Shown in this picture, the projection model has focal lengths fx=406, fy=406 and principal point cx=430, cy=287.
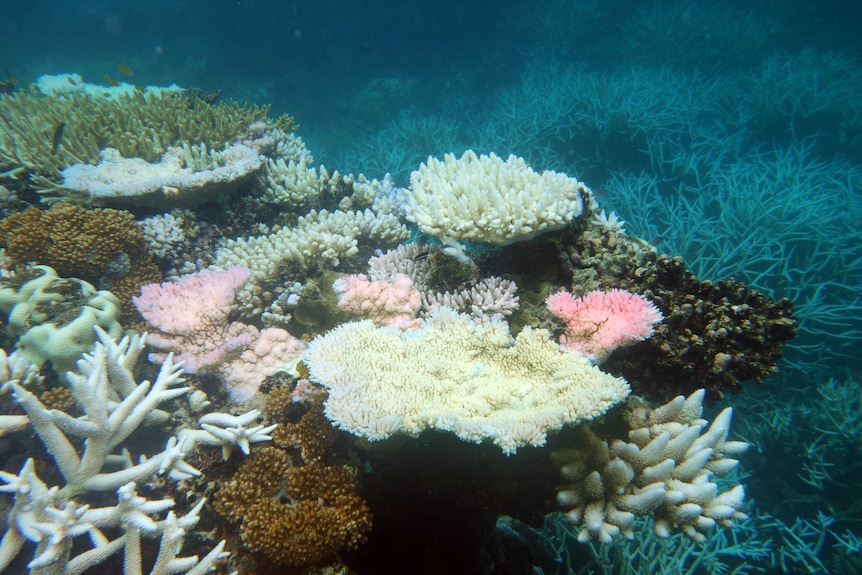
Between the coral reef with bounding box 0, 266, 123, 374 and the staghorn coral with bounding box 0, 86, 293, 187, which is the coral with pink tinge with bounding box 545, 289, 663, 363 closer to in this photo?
the coral reef with bounding box 0, 266, 123, 374

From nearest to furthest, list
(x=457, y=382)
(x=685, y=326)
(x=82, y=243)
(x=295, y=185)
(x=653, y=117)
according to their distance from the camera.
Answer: (x=457, y=382)
(x=685, y=326)
(x=82, y=243)
(x=295, y=185)
(x=653, y=117)

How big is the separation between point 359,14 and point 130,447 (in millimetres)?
29772

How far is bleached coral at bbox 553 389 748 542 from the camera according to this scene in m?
2.32

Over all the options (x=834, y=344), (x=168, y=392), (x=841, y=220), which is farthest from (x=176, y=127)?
(x=841, y=220)

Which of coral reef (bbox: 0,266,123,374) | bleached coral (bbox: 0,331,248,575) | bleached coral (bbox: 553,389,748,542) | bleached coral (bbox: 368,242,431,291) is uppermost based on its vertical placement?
bleached coral (bbox: 368,242,431,291)

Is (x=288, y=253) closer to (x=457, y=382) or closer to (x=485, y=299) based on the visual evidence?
(x=485, y=299)

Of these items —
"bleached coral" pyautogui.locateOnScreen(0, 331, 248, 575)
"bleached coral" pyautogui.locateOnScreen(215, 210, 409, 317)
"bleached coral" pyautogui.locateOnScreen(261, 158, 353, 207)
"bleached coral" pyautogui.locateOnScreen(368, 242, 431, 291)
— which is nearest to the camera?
"bleached coral" pyautogui.locateOnScreen(0, 331, 248, 575)

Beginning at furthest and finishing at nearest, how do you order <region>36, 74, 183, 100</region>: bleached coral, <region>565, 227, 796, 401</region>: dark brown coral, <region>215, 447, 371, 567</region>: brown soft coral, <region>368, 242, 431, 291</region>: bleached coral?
1. <region>36, 74, 183, 100</region>: bleached coral
2. <region>368, 242, 431, 291</region>: bleached coral
3. <region>565, 227, 796, 401</region>: dark brown coral
4. <region>215, 447, 371, 567</region>: brown soft coral

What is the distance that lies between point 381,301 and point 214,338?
1426mm

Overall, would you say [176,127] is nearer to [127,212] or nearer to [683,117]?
[127,212]

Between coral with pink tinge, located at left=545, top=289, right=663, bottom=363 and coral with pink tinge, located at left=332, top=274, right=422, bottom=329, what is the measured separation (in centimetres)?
110

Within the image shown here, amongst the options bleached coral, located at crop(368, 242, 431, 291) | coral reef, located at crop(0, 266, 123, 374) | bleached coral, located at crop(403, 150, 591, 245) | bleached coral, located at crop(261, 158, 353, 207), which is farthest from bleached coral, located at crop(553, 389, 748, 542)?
bleached coral, located at crop(261, 158, 353, 207)

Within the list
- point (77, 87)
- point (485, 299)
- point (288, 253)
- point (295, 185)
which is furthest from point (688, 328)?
point (77, 87)

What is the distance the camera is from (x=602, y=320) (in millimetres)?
2742
